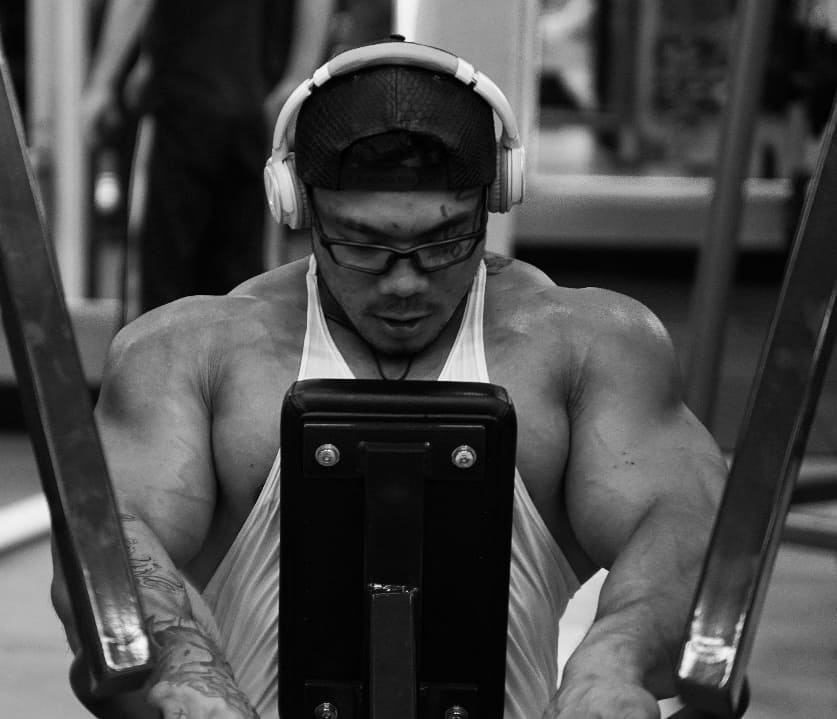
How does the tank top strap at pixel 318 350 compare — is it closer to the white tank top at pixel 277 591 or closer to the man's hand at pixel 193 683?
the white tank top at pixel 277 591

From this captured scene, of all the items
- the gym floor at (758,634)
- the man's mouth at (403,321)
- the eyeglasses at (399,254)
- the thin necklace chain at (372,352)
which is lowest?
the gym floor at (758,634)

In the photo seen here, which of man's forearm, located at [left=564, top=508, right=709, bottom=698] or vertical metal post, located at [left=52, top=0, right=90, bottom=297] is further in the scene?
vertical metal post, located at [left=52, top=0, right=90, bottom=297]

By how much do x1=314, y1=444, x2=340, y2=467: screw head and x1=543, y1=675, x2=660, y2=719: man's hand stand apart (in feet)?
0.91

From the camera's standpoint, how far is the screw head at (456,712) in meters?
1.29

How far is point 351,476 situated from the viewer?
124 centimetres

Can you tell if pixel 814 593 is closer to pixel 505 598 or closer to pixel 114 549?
pixel 505 598

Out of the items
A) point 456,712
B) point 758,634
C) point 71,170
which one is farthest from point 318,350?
point 71,170

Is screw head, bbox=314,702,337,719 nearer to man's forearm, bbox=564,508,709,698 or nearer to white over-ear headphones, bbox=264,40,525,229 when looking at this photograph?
man's forearm, bbox=564,508,709,698

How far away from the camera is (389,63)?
5.23 feet

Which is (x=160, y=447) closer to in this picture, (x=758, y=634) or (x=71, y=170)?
(x=758, y=634)

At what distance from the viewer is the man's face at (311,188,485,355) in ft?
5.24

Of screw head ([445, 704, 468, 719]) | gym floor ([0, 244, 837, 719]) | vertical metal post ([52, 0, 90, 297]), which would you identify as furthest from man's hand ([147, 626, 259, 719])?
vertical metal post ([52, 0, 90, 297])

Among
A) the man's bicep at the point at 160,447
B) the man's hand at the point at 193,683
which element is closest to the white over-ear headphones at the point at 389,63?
the man's bicep at the point at 160,447

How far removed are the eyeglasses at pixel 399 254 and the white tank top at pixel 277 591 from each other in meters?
0.14
